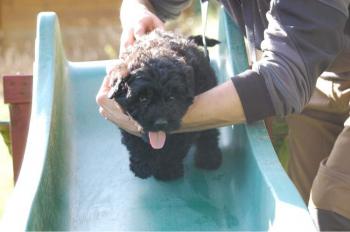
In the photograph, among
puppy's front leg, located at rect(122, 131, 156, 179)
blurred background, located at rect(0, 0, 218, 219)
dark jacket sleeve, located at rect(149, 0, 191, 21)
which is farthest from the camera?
blurred background, located at rect(0, 0, 218, 219)

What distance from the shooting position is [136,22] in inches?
112

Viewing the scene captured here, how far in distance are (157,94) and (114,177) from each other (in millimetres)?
629

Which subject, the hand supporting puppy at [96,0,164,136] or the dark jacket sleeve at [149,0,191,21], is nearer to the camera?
the hand supporting puppy at [96,0,164,136]

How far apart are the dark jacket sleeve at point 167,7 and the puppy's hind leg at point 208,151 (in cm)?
62

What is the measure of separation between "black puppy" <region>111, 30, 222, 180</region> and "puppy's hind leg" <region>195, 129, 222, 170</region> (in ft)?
0.30

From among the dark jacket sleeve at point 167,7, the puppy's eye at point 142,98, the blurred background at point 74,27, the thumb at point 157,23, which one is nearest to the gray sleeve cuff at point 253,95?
the puppy's eye at point 142,98

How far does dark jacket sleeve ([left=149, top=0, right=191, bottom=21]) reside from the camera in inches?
120

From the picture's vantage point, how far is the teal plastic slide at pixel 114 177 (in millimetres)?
2320

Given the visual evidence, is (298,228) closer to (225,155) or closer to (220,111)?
(220,111)

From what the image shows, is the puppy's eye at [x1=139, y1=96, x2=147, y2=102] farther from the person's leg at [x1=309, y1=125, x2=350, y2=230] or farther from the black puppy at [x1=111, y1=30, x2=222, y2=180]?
the person's leg at [x1=309, y1=125, x2=350, y2=230]

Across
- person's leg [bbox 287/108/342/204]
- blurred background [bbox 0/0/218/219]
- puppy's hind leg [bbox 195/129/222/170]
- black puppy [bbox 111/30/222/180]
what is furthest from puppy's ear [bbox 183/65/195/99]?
blurred background [bbox 0/0/218/219]

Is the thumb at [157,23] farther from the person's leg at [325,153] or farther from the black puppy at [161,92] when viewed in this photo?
the person's leg at [325,153]

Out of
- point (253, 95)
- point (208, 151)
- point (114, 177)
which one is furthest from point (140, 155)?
point (253, 95)

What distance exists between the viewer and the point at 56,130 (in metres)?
2.77
